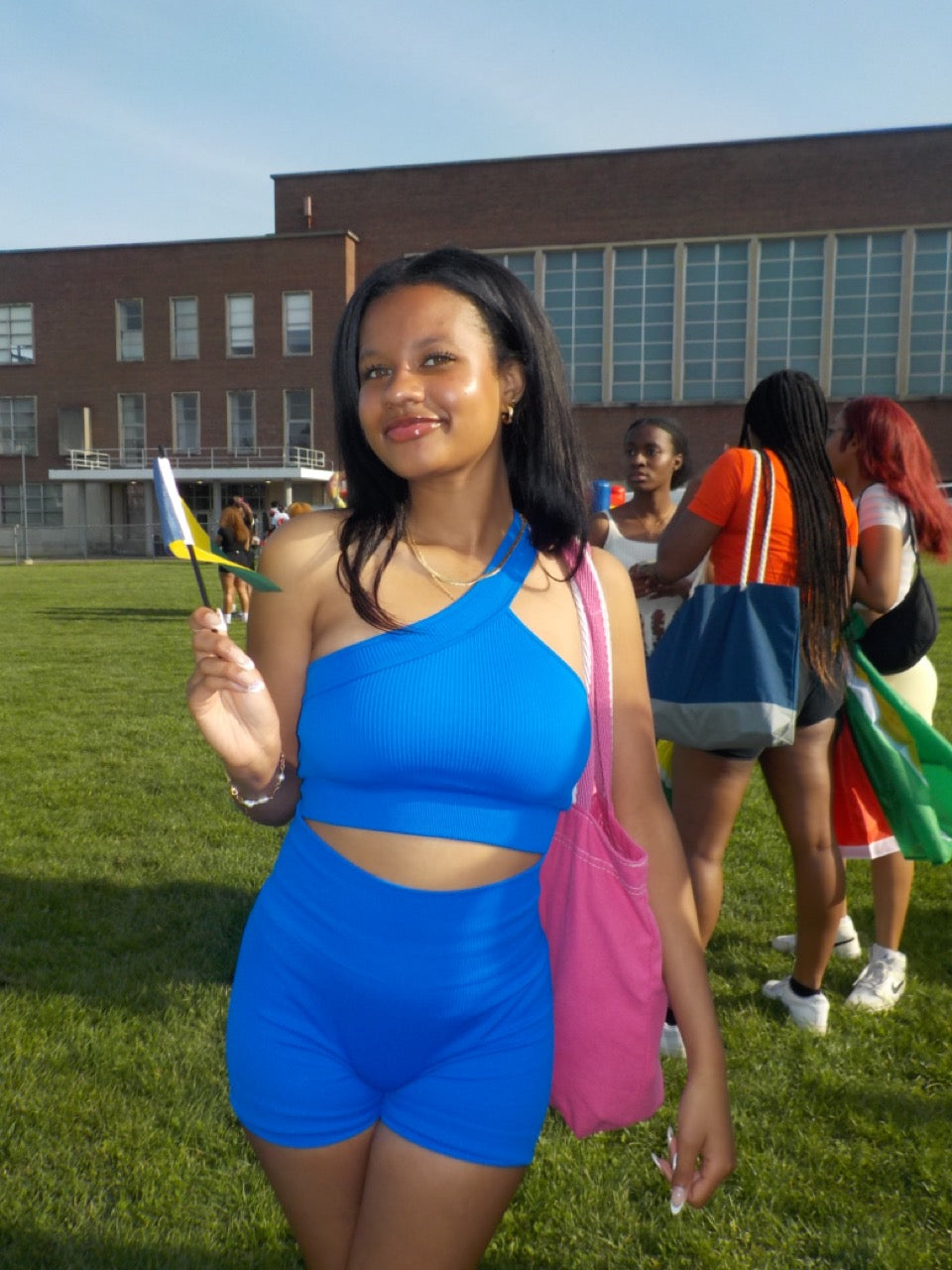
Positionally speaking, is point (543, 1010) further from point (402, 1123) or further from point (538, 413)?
point (538, 413)

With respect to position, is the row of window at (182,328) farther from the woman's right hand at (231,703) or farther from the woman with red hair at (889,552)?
the woman's right hand at (231,703)

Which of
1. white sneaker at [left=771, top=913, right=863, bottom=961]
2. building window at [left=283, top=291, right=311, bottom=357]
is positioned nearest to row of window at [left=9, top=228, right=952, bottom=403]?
building window at [left=283, top=291, right=311, bottom=357]

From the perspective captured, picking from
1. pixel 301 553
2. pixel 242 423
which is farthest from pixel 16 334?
pixel 301 553

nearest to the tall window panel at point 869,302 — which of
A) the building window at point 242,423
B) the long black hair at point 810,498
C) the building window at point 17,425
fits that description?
the building window at point 242,423

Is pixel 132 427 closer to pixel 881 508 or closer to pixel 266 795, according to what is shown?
pixel 881 508

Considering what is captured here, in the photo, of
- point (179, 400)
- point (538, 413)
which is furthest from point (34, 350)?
point (538, 413)

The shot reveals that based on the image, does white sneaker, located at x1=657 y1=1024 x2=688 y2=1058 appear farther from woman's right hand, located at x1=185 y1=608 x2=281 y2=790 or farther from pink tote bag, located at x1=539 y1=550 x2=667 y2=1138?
woman's right hand, located at x1=185 y1=608 x2=281 y2=790

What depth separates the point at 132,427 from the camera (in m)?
50.3

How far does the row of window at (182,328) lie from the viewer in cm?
4816

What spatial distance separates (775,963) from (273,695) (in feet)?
10.8

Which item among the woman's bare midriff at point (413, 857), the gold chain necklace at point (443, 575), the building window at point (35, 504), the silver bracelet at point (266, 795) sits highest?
the gold chain necklace at point (443, 575)

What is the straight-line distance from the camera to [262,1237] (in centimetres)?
282

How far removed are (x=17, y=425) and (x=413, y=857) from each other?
55.0 meters

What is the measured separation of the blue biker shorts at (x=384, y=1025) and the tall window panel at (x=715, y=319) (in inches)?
1775
